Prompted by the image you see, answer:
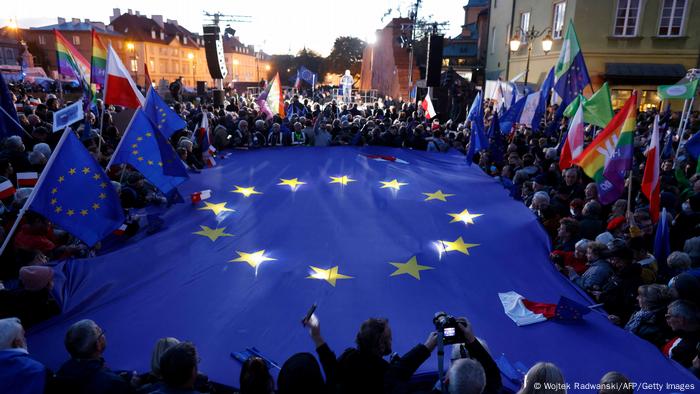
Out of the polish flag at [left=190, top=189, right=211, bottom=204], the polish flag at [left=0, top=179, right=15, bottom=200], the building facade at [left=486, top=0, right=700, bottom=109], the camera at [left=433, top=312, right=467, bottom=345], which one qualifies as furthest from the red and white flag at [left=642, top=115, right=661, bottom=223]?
the building facade at [left=486, top=0, right=700, bottom=109]

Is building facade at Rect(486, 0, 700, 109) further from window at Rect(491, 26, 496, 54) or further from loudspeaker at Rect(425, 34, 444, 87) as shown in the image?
window at Rect(491, 26, 496, 54)

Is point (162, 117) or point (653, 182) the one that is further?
point (162, 117)

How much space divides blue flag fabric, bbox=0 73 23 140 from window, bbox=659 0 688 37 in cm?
2459

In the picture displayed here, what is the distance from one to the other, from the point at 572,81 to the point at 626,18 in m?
14.1

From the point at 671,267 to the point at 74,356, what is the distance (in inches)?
216

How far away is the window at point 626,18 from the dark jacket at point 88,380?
2453 centimetres

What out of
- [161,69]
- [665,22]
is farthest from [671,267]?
[161,69]

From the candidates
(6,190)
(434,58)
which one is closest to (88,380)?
(6,190)

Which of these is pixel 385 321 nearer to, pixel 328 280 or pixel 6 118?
pixel 328 280

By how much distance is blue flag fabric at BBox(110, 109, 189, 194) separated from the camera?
5.73m

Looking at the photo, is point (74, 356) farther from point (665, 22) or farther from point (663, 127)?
point (665, 22)

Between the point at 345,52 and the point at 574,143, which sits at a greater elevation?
the point at 345,52

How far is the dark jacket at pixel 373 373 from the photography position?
2.99 meters

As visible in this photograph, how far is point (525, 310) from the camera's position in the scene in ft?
14.3
